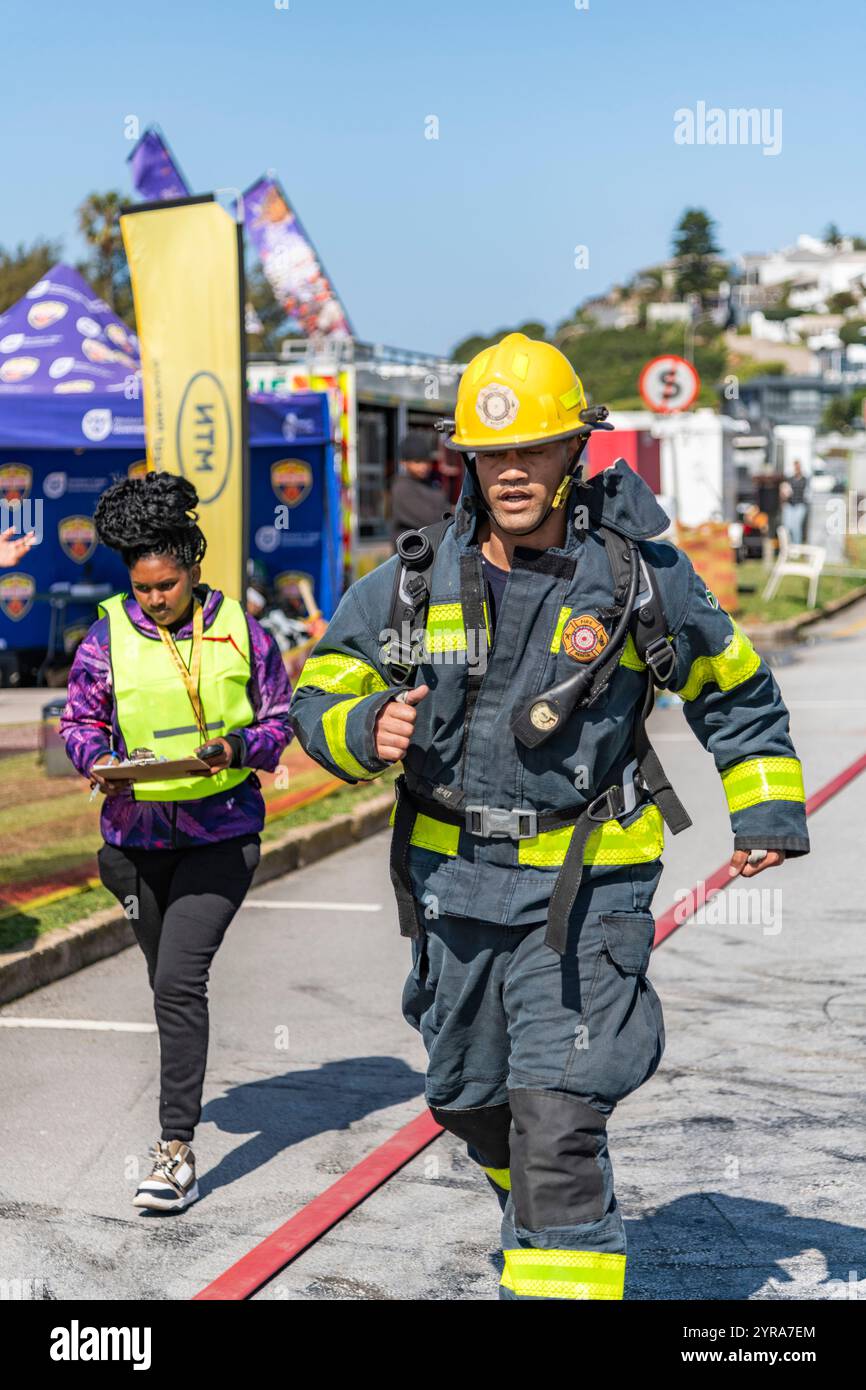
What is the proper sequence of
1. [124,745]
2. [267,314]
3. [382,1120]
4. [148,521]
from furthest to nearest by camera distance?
[267,314] → [382,1120] → [124,745] → [148,521]

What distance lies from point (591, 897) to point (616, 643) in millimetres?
498

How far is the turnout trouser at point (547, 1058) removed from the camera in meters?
3.35

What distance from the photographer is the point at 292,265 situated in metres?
26.0

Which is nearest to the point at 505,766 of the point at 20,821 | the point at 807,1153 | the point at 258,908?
the point at 807,1153

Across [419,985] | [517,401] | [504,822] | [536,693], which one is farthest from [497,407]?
[419,985]

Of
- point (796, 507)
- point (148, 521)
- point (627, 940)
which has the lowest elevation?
point (627, 940)

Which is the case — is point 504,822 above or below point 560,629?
below

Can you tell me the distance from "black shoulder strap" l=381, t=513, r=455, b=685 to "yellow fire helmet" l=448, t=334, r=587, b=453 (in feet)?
0.71

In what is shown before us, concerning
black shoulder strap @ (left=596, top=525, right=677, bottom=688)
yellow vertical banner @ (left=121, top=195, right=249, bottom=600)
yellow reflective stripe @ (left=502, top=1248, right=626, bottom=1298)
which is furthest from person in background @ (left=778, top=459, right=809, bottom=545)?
yellow reflective stripe @ (left=502, top=1248, right=626, bottom=1298)

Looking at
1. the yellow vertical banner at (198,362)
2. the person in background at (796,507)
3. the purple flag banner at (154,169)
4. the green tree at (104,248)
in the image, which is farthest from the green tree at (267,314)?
the yellow vertical banner at (198,362)

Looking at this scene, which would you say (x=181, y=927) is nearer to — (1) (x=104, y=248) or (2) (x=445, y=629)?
(2) (x=445, y=629)

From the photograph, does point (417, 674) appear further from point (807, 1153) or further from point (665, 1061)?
point (665, 1061)

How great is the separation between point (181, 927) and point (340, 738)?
1.60 metres

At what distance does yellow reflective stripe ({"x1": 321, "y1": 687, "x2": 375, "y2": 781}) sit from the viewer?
3502 millimetres
